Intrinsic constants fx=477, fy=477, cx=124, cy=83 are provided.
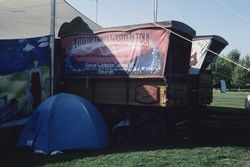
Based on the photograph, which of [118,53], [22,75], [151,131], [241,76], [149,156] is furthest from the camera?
[241,76]

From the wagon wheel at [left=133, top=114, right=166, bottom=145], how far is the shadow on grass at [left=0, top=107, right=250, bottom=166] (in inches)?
10.4

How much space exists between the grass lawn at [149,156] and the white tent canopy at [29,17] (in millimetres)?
5206

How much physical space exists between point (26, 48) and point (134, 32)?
11.0 ft

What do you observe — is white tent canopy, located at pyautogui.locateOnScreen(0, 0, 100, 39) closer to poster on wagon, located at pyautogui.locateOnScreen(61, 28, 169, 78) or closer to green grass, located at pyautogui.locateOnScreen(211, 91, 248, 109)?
poster on wagon, located at pyautogui.locateOnScreen(61, 28, 169, 78)

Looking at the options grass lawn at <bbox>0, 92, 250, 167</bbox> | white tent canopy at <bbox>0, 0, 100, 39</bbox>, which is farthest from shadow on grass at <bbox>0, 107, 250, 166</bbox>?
white tent canopy at <bbox>0, 0, 100, 39</bbox>

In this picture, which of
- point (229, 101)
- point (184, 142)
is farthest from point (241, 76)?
point (184, 142)

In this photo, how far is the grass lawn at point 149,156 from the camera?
389 inches

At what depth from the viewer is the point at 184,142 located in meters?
12.7

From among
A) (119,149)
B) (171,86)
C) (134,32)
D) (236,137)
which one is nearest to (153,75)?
(171,86)

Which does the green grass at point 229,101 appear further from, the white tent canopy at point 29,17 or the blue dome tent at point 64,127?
the blue dome tent at point 64,127

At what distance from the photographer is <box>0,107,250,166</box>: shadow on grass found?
10.4m

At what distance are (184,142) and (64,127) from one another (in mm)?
3350

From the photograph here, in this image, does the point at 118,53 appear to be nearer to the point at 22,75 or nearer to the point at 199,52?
the point at 22,75

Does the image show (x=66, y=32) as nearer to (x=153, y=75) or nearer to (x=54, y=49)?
(x=54, y=49)
